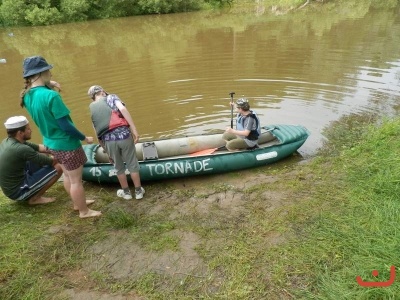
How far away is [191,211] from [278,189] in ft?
4.17

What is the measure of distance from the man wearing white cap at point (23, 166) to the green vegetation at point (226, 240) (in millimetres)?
281

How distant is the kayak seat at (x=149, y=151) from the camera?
5.85 metres

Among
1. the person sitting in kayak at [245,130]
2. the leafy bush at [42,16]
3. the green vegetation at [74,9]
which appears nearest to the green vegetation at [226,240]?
the person sitting in kayak at [245,130]

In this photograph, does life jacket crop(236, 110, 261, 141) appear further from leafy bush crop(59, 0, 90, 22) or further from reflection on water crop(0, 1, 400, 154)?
leafy bush crop(59, 0, 90, 22)

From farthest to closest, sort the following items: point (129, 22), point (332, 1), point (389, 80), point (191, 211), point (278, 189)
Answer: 1. point (332, 1)
2. point (129, 22)
3. point (389, 80)
4. point (278, 189)
5. point (191, 211)

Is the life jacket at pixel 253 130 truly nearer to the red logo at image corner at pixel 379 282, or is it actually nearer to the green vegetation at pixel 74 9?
the red logo at image corner at pixel 379 282

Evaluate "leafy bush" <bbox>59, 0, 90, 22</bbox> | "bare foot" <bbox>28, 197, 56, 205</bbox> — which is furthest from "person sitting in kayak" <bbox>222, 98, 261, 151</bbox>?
"leafy bush" <bbox>59, 0, 90, 22</bbox>

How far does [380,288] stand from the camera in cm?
278

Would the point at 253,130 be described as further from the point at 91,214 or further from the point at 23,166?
the point at 23,166

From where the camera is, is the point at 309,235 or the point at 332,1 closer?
the point at 309,235

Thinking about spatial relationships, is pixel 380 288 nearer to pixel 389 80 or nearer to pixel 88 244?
pixel 88 244

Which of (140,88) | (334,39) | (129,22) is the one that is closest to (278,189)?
(140,88)

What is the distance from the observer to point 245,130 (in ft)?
19.2

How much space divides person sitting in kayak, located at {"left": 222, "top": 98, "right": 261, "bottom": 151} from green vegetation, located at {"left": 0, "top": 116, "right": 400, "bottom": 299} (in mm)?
1006
